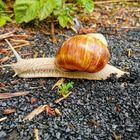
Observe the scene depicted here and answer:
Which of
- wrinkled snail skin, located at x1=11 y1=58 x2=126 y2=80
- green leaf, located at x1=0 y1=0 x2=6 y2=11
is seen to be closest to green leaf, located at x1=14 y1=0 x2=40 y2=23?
green leaf, located at x1=0 y1=0 x2=6 y2=11

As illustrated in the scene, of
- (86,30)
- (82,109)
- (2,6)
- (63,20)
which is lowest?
(82,109)

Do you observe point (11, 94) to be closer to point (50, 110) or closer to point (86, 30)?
point (50, 110)

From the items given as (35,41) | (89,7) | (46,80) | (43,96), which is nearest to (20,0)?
(35,41)

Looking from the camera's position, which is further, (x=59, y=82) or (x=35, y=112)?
(x=59, y=82)

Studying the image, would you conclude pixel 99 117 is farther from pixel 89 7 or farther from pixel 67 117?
pixel 89 7

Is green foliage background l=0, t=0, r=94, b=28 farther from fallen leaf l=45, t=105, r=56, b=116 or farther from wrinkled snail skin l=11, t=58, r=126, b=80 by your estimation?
fallen leaf l=45, t=105, r=56, b=116

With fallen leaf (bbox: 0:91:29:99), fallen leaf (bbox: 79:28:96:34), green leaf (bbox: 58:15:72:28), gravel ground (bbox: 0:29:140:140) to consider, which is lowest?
gravel ground (bbox: 0:29:140:140)

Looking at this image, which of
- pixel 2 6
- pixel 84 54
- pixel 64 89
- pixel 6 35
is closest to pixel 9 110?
pixel 64 89
